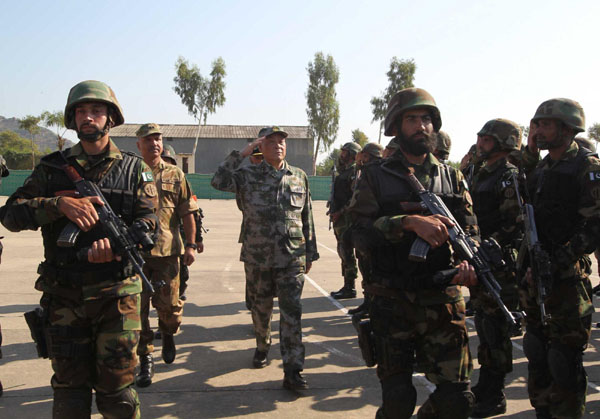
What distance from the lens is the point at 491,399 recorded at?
3977mm

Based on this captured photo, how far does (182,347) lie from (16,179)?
31825mm

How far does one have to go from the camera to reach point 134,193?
336 cm

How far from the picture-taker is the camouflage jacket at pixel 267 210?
4805mm

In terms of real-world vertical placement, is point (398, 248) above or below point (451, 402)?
above

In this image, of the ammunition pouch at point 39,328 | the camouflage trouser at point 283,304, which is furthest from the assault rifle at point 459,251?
the ammunition pouch at point 39,328

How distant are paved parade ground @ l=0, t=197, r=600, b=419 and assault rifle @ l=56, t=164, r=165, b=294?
4.89 feet

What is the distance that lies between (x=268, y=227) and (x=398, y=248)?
6.38 ft

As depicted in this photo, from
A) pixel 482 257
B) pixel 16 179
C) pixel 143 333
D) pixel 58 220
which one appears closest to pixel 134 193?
pixel 58 220

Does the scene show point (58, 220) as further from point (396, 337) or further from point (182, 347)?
point (182, 347)

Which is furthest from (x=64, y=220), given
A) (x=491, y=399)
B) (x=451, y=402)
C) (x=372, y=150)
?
(x=372, y=150)

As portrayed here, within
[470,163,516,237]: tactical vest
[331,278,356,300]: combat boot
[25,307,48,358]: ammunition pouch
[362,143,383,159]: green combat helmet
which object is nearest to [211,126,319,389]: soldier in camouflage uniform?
[470,163,516,237]: tactical vest

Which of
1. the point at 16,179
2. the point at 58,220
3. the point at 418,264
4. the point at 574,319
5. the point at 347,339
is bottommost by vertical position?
the point at 347,339

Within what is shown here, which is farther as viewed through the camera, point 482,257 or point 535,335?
point 535,335

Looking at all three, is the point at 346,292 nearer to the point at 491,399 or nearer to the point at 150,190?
the point at 491,399
